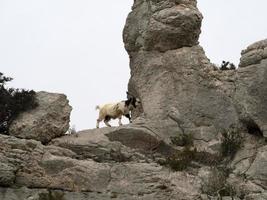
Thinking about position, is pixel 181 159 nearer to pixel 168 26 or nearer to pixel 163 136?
pixel 163 136

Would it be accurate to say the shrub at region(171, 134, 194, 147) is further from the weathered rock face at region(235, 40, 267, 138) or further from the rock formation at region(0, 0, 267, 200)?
the weathered rock face at region(235, 40, 267, 138)

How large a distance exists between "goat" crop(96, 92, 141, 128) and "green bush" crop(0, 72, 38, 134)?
3011 mm

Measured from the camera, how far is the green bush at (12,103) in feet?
81.0

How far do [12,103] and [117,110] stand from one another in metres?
4.20

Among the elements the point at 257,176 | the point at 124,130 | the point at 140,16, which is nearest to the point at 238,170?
the point at 257,176

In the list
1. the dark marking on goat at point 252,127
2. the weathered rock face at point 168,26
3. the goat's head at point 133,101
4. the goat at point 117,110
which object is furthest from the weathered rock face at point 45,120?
the dark marking on goat at point 252,127

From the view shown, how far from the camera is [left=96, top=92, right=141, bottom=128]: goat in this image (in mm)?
26688

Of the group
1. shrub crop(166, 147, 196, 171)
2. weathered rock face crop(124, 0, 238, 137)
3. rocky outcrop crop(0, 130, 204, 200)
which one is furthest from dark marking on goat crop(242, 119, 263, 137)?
rocky outcrop crop(0, 130, 204, 200)

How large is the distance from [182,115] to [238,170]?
12.2 ft

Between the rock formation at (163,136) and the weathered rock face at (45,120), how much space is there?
0.04 meters

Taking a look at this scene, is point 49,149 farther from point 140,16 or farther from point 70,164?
point 140,16

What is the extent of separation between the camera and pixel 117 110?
1053 inches

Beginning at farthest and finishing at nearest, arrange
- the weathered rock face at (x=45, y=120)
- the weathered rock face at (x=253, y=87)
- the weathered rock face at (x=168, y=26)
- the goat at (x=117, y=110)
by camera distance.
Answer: the weathered rock face at (x=168, y=26), the goat at (x=117, y=110), the weathered rock face at (x=45, y=120), the weathered rock face at (x=253, y=87)

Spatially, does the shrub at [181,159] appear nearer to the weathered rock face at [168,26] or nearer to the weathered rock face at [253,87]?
the weathered rock face at [253,87]
